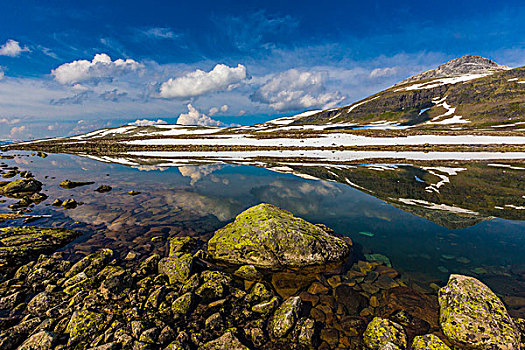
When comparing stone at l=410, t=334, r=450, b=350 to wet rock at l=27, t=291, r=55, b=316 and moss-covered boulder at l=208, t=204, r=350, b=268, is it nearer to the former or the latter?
moss-covered boulder at l=208, t=204, r=350, b=268

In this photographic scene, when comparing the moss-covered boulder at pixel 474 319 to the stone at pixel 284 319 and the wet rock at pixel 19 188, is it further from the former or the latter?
the wet rock at pixel 19 188

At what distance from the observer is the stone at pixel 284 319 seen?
6840 mm

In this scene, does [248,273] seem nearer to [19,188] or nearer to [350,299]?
[350,299]

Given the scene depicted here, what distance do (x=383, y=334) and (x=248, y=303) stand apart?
14.7 feet

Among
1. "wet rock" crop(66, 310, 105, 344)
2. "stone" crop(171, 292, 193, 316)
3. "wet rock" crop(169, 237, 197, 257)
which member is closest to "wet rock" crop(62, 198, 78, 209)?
"wet rock" crop(169, 237, 197, 257)

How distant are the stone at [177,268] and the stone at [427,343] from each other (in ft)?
27.1

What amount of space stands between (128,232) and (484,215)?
2589 cm

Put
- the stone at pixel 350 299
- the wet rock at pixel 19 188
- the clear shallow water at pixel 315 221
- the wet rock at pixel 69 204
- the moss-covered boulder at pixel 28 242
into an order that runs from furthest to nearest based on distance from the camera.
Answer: the wet rock at pixel 19 188
the wet rock at pixel 69 204
the clear shallow water at pixel 315 221
the moss-covered boulder at pixel 28 242
the stone at pixel 350 299

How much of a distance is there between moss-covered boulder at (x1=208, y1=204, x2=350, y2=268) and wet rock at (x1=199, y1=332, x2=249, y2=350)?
13.7 ft

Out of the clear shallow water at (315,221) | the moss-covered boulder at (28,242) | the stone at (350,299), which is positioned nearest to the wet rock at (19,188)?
the clear shallow water at (315,221)

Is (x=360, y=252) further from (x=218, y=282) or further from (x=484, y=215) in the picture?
(x=484, y=215)

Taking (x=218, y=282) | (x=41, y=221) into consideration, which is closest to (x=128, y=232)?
(x=41, y=221)

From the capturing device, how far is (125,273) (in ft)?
29.4

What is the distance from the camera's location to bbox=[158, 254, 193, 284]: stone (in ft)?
30.2
